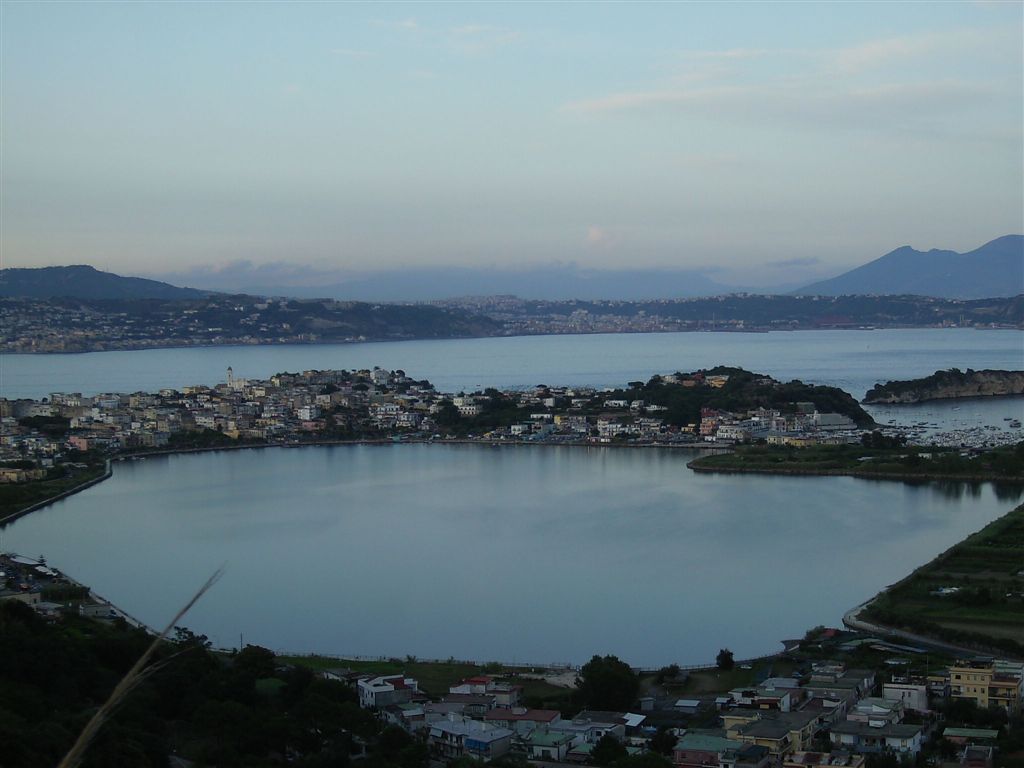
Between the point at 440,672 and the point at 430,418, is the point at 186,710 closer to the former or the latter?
the point at 440,672

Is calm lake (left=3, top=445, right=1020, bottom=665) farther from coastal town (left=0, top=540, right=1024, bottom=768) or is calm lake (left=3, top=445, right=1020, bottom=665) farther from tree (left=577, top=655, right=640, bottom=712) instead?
tree (left=577, top=655, right=640, bottom=712)

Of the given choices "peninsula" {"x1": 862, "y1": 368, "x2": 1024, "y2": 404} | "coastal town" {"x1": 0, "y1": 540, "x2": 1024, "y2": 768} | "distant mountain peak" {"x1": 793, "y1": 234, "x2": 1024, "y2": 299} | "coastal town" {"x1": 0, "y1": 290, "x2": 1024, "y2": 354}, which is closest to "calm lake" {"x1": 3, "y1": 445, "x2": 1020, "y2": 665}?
"coastal town" {"x1": 0, "y1": 540, "x2": 1024, "y2": 768}

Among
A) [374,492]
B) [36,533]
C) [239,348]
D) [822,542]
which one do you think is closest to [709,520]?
[822,542]


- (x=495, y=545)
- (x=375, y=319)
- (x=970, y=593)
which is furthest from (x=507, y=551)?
(x=375, y=319)

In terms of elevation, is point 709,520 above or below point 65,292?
below

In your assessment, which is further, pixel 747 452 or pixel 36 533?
pixel 747 452

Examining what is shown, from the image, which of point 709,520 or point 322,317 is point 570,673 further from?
point 322,317

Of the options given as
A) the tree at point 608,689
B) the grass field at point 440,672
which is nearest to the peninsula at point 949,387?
the grass field at point 440,672
